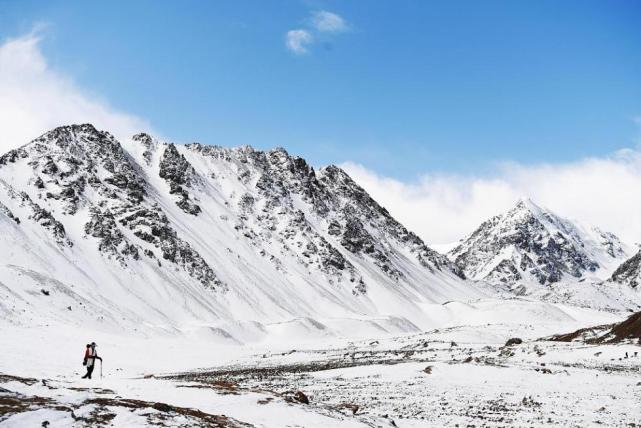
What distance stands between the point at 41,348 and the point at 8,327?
49.6 ft

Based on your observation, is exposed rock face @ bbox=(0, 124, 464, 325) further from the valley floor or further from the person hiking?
the person hiking

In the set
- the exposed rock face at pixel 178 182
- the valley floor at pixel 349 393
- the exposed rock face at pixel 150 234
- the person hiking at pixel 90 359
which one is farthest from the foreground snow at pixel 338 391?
the exposed rock face at pixel 178 182

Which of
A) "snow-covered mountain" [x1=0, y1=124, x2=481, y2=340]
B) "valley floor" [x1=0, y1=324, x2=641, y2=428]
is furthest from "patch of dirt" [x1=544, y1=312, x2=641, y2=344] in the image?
"snow-covered mountain" [x1=0, y1=124, x2=481, y2=340]

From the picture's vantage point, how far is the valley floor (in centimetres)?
1675

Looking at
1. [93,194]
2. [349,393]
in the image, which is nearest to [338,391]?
[349,393]

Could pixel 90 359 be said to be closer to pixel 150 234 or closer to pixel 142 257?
pixel 142 257

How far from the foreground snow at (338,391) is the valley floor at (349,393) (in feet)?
0.18

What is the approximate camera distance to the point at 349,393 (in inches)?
1233

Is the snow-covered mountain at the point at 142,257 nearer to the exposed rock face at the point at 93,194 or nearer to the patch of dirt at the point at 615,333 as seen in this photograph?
the exposed rock face at the point at 93,194

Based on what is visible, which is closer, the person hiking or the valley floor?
the valley floor

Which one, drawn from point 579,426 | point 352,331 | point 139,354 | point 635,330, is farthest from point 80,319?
point 579,426

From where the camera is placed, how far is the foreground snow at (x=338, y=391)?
1702 cm

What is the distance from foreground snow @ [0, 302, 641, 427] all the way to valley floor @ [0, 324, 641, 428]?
55mm

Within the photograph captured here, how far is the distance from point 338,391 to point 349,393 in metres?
0.98
